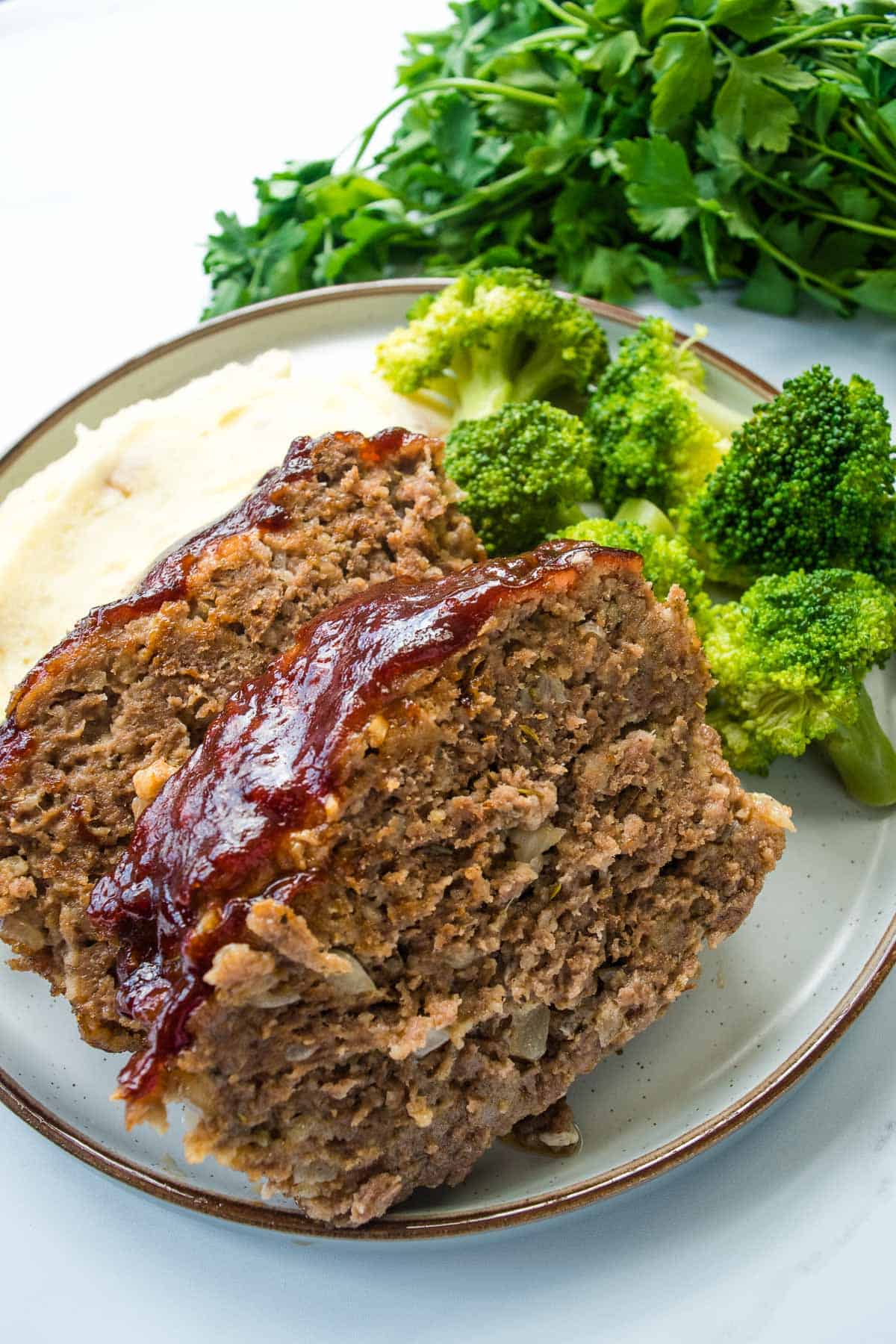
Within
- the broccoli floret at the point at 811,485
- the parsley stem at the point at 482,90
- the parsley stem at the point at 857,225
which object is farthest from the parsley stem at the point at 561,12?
the broccoli floret at the point at 811,485

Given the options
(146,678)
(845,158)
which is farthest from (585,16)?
(146,678)

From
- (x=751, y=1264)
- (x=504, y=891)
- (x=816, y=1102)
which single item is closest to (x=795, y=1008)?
(x=816, y=1102)

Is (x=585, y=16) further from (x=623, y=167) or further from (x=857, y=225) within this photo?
(x=857, y=225)

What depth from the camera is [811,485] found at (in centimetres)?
502

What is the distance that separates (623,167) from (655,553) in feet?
7.45

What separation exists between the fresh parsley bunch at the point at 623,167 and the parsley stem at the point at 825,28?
0.02 m

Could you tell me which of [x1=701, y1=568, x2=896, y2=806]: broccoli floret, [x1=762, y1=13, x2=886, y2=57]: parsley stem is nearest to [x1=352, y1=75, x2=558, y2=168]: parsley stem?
[x1=762, y1=13, x2=886, y2=57]: parsley stem

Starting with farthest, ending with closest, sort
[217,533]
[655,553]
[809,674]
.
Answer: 1. [655,553]
2. [809,674]
3. [217,533]

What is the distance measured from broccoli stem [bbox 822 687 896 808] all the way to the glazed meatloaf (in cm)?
90

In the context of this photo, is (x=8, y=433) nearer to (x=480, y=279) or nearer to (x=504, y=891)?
(x=480, y=279)

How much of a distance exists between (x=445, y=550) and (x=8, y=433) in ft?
10.7

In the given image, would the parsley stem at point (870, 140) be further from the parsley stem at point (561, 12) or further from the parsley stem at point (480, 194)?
the parsley stem at point (480, 194)

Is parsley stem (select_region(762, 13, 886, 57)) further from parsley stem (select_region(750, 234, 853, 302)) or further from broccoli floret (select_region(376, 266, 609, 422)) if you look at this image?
broccoli floret (select_region(376, 266, 609, 422))

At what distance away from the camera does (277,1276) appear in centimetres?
423
